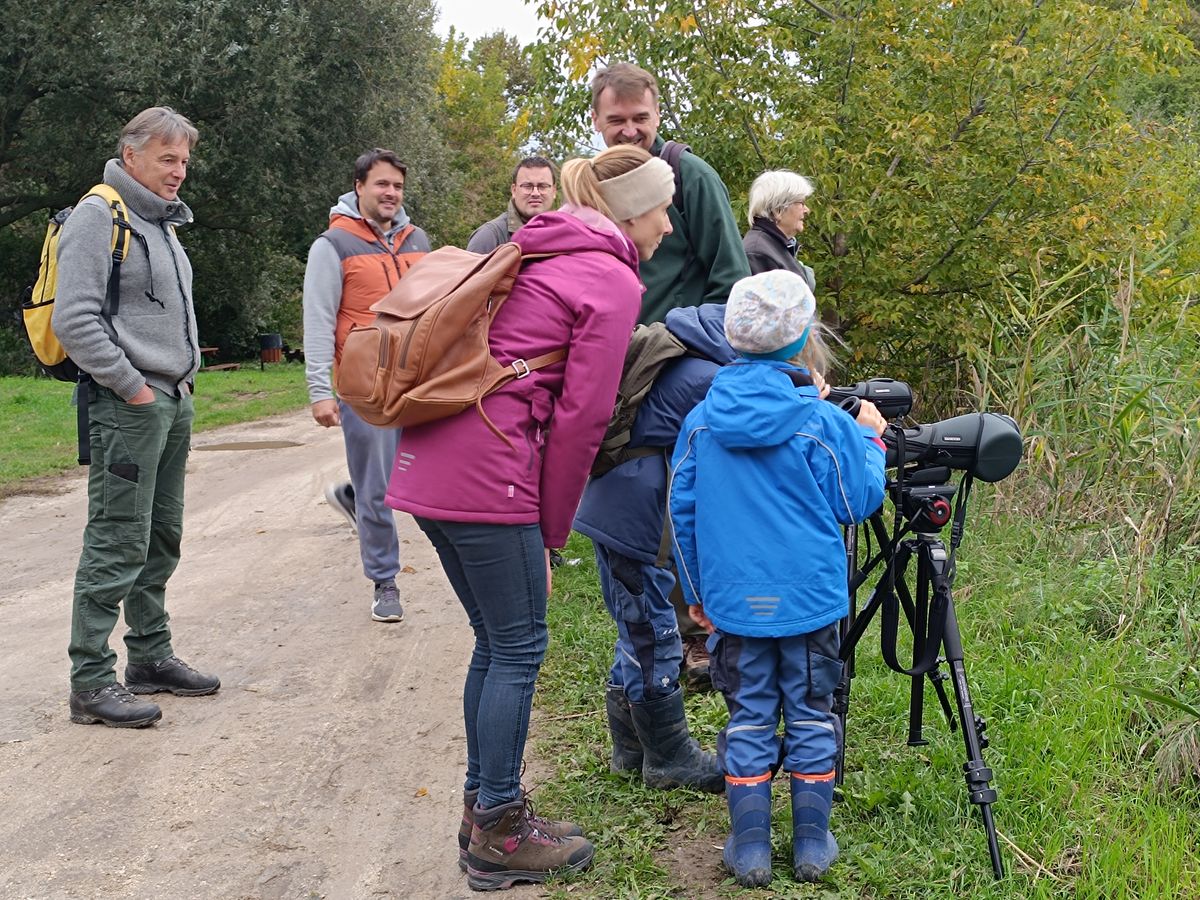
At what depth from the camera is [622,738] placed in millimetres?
3889

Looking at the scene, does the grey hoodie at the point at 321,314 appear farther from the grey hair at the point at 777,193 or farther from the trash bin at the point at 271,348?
the trash bin at the point at 271,348

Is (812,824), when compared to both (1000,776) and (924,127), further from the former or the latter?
(924,127)

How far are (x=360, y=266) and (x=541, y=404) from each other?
2.86 meters

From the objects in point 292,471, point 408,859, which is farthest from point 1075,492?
point 292,471

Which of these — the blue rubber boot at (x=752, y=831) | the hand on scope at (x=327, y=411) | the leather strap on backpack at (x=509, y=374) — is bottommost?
the blue rubber boot at (x=752, y=831)

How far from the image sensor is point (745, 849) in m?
3.13

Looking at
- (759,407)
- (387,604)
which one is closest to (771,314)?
(759,407)

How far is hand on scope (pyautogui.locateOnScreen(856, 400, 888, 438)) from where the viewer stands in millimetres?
3197

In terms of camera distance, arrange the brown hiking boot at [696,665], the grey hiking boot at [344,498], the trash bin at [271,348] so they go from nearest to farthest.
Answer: the brown hiking boot at [696,665] → the grey hiking boot at [344,498] → the trash bin at [271,348]

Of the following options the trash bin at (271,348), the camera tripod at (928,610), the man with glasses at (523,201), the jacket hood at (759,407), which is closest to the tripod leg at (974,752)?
the camera tripod at (928,610)

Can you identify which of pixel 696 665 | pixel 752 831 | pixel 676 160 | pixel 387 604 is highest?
pixel 676 160

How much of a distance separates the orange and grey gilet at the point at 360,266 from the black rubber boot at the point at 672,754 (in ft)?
8.91

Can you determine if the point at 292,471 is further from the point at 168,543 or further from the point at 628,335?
the point at 628,335

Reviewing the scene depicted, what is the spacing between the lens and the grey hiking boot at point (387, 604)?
5879 millimetres
